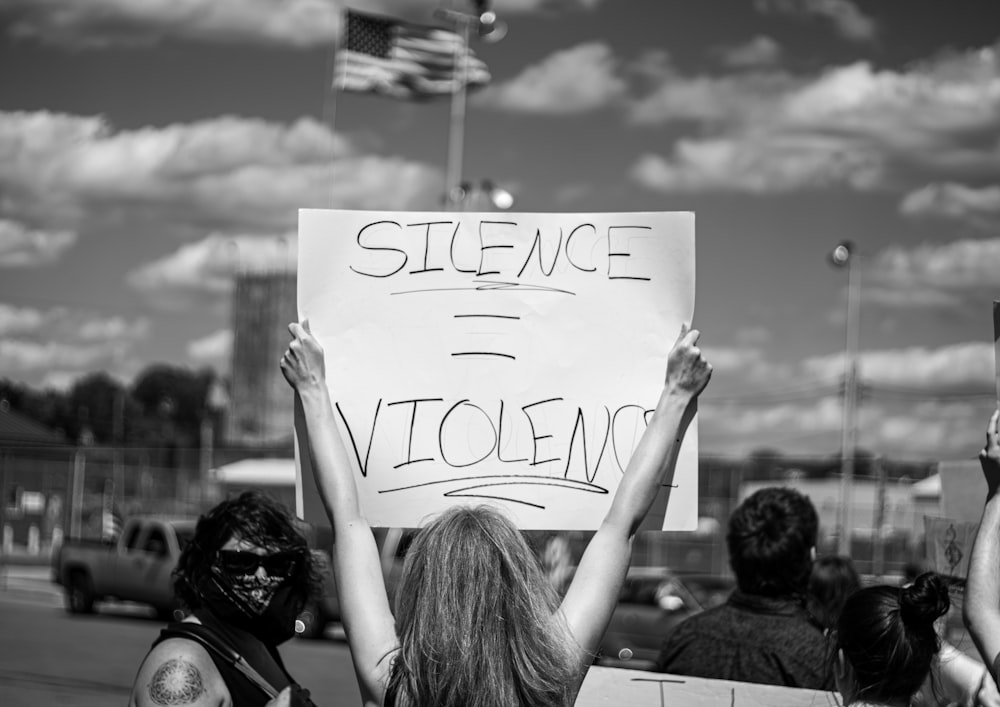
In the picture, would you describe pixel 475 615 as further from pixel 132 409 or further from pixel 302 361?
pixel 132 409

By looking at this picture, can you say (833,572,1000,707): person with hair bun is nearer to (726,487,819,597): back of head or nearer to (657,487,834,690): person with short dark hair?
(657,487,834,690): person with short dark hair

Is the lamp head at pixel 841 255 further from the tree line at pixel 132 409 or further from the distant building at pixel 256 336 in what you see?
the distant building at pixel 256 336

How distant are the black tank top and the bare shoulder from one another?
2 cm

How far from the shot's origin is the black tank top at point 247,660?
2477 millimetres

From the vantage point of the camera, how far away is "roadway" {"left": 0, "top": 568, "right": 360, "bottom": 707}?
39.2 feet

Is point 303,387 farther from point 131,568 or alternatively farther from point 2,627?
point 131,568

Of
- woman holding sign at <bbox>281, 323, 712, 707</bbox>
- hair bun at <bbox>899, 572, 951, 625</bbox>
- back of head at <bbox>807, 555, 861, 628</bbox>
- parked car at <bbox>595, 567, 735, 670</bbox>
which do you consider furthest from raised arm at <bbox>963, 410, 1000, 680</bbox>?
parked car at <bbox>595, 567, 735, 670</bbox>

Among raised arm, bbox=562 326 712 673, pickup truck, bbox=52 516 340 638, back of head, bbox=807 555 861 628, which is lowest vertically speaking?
pickup truck, bbox=52 516 340 638

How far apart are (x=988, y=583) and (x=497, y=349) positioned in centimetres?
117

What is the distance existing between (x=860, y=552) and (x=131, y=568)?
52.9ft

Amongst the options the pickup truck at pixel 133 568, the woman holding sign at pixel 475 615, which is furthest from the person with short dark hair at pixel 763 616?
the pickup truck at pixel 133 568

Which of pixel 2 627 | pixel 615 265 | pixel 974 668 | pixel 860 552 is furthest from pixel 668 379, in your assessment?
pixel 860 552

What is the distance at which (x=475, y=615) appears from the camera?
1944mm

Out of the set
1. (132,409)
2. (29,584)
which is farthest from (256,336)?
(29,584)
